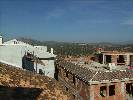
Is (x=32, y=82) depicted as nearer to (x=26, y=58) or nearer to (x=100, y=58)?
(x=26, y=58)

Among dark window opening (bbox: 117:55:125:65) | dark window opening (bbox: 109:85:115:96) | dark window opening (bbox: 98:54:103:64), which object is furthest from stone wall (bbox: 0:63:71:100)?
dark window opening (bbox: 98:54:103:64)

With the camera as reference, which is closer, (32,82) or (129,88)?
(32,82)

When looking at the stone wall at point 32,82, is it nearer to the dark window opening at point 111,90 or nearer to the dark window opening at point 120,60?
the dark window opening at point 111,90

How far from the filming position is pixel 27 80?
349 inches

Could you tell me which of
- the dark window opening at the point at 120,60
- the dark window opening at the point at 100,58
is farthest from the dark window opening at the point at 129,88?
the dark window opening at the point at 100,58

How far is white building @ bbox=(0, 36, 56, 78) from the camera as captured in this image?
128 feet

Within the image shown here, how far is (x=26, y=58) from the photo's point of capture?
4166 cm


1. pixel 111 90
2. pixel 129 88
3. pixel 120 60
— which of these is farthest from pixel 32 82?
pixel 120 60

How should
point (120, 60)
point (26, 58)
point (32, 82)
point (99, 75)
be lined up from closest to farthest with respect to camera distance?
point (32, 82) < point (99, 75) < point (26, 58) < point (120, 60)

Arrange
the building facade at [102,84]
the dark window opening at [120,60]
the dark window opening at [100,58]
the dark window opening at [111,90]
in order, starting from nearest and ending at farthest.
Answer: the building facade at [102,84] → the dark window opening at [111,90] → the dark window opening at [120,60] → the dark window opening at [100,58]

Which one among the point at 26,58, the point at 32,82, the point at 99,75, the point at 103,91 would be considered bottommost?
the point at 103,91

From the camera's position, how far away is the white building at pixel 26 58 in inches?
1542

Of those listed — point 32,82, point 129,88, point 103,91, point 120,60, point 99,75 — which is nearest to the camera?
point 32,82

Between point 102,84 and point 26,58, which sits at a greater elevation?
point 26,58
